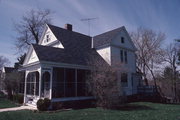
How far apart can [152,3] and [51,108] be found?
35.9ft

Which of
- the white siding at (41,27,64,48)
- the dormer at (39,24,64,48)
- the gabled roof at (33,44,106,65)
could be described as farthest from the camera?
the dormer at (39,24,64,48)

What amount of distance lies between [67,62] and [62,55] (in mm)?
1090

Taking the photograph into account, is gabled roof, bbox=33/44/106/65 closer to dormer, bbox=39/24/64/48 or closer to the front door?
dormer, bbox=39/24/64/48

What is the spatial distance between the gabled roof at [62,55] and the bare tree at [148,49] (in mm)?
13078

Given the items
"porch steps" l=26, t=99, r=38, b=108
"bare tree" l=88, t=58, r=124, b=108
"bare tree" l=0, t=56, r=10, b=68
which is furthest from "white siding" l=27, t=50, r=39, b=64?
"bare tree" l=0, t=56, r=10, b=68

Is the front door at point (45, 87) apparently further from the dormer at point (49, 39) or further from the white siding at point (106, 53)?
the white siding at point (106, 53)

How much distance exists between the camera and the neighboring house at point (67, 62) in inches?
509

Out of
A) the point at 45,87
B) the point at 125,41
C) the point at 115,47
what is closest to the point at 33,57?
the point at 45,87

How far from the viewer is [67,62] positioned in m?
13.4

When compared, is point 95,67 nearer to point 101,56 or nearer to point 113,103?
point 113,103

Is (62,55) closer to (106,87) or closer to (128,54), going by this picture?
(106,87)

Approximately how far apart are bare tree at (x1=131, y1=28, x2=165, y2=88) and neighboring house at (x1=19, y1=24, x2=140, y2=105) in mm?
6197

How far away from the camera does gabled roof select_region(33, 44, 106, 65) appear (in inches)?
499

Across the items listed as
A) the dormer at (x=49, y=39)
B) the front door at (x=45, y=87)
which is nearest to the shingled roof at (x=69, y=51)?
the dormer at (x=49, y=39)
